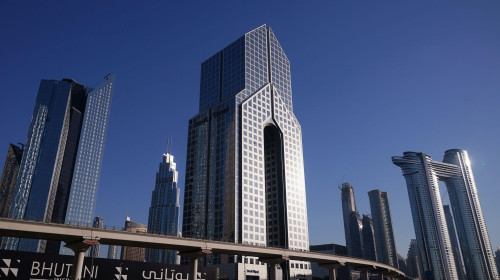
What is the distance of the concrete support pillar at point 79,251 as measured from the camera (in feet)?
157

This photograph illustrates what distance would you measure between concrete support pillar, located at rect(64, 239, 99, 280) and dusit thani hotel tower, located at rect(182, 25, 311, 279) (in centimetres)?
7464

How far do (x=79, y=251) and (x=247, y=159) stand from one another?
91389 mm

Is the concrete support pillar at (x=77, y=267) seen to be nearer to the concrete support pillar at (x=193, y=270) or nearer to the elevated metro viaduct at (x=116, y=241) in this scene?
the elevated metro viaduct at (x=116, y=241)

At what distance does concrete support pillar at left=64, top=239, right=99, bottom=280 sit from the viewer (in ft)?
157

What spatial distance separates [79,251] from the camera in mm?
50469

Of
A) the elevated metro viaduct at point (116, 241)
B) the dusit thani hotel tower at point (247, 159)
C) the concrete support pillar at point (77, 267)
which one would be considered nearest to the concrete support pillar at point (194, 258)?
the elevated metro viaduct at point (116, 241)

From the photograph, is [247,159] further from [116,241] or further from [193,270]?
[116,241]

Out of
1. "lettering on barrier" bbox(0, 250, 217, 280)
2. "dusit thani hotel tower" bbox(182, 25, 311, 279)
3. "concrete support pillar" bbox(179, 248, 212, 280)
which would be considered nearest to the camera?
→ "lettering on barrier" bbox(0, 250, 217, 280)

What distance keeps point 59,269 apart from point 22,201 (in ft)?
582

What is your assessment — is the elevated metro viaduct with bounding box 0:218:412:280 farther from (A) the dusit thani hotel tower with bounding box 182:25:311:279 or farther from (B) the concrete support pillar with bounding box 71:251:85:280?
(A) the dusit thani hotel tower with bounding box 182:25:311:279

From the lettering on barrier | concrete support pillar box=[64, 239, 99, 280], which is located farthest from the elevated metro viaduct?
the lettering on barrier

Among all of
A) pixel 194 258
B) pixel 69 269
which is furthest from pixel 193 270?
pixel 69 269

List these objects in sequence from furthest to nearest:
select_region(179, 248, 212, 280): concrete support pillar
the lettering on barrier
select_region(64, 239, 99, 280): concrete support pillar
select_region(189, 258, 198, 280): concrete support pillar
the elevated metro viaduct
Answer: select_region(179, 248, 212, 280): concrete support pillar
select_region(189, 258, 198, 280): concrete support pillar
the lettering on barrier
select_region(64, 239, 99, 280): concrete support pillar
the elevated metro viaduct

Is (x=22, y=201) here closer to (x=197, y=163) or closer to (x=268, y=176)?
(x=197, y=163)
